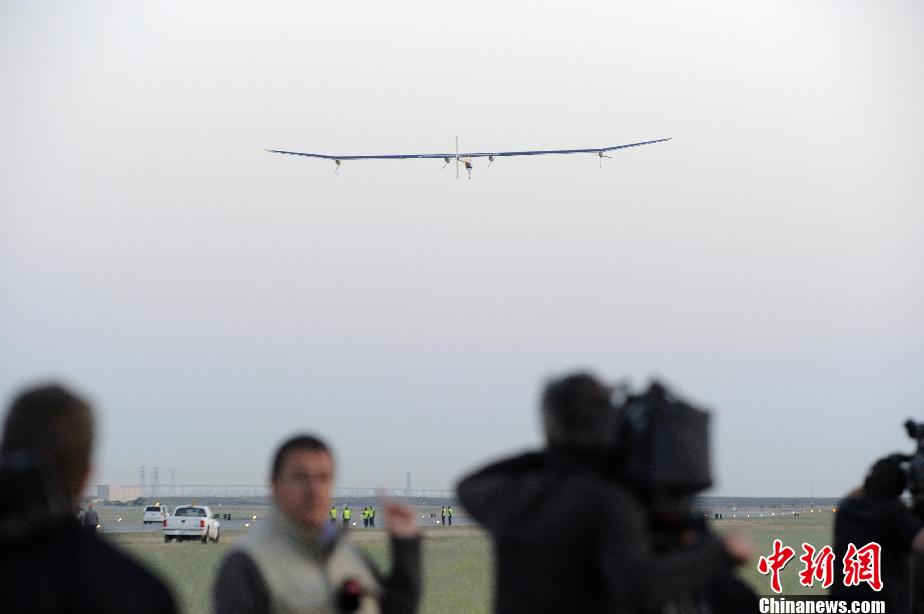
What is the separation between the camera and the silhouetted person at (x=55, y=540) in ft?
9.77

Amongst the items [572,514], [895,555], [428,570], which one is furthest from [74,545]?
[428,570]

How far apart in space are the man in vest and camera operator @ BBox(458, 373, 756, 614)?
0.75 meters

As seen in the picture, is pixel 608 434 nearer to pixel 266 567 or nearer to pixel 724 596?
pixel 724 596

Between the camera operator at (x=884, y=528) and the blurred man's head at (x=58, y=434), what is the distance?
473 cm

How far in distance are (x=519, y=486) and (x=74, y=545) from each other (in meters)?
1.48

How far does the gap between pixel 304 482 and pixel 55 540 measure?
1.70m

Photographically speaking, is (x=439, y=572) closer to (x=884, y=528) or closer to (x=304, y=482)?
(x=884, y=528)

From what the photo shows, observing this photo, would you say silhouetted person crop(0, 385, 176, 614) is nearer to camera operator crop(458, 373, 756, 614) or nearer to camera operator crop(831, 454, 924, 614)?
camera operator crop(458, 373, 756, 614)

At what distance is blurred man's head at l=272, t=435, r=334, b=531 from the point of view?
4.70 metres

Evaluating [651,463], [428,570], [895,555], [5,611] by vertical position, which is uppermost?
[651,463]

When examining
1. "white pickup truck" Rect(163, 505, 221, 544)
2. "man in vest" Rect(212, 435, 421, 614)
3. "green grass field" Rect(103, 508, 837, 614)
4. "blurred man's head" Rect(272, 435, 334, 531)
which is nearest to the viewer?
"man in vest" Rect(212, 435, 421, 614)

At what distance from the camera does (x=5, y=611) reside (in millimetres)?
2986

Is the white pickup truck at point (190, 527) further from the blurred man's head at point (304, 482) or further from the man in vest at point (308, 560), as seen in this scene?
the blurred man's head at point (304, 482)

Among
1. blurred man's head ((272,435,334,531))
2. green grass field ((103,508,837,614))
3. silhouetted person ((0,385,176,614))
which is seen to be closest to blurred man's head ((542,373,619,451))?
blurred man's head ((272,435,334,531))
